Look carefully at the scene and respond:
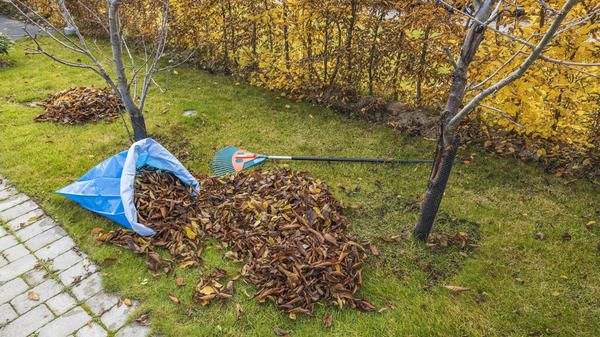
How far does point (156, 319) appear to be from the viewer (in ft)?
9.07

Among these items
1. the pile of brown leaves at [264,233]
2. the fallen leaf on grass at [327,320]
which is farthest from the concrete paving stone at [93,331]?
the fallen leaf on grass at [327,320]

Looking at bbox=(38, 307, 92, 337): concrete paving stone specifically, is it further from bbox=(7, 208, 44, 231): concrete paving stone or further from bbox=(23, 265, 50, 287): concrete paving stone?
bbox=(7, 208, 44, 231): concrete paving stone

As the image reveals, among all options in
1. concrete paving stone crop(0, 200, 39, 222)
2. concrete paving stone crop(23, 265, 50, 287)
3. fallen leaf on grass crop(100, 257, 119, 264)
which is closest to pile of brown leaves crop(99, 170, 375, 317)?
fallen leaf on grass crop(100, 257, 119, 264)

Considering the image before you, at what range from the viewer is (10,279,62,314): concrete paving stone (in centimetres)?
284

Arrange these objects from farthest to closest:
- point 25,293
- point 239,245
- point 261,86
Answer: point 261,86 → point 239,245 → point 25,293

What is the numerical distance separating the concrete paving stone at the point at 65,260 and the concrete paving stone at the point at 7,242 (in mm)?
570

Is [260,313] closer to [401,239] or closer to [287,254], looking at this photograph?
[287,254]

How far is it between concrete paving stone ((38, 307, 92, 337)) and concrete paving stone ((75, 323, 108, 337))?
0.06 meters

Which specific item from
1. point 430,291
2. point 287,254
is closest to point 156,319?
point 287,254

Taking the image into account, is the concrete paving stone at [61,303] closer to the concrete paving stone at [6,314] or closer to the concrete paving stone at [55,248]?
the concrete paving stone at [6,314]

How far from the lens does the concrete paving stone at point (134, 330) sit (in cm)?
265

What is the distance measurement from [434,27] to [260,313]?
4349 mm

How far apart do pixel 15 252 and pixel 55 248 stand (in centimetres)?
36

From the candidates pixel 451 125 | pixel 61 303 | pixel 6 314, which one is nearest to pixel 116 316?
pixel 61 303
